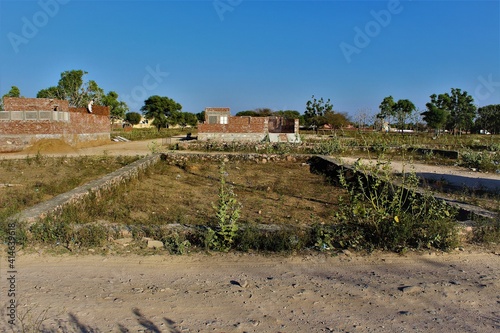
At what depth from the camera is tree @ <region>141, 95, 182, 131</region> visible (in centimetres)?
5700

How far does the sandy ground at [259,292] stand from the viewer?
232cm

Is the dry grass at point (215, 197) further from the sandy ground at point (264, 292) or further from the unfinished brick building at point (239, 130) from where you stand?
the unfinished brick building at point (239, 130)

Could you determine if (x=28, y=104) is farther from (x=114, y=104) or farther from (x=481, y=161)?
(x=114, y=104)

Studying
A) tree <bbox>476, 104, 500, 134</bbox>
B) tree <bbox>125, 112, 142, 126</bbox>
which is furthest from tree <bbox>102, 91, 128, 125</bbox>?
tree <bbox>476, 104, 500, 134</bbox>

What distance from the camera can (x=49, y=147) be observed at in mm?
16328

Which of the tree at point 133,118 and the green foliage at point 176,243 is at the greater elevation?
the tree at point 133,118

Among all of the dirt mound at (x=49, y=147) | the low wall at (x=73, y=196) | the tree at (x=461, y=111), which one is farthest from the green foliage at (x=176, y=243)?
the tree at (x=461, y=111)

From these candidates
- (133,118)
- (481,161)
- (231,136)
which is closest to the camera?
(481,161)

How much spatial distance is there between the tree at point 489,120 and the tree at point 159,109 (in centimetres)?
4752

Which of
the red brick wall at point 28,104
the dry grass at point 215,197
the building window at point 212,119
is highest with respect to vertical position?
the red brick wall at point 28,104

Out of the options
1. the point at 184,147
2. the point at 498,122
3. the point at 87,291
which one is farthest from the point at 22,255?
the point at 498,122

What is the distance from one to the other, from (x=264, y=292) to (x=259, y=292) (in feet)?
0.12

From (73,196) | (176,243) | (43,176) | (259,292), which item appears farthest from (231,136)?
(259,292)

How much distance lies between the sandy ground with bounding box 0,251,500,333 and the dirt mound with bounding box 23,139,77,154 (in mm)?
14415
